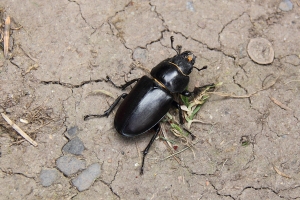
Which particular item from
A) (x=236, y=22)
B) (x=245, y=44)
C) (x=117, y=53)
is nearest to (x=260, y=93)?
(x=245, y=44)

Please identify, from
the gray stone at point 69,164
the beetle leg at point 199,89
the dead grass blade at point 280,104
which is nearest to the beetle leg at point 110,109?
the gray stone at point 69,164

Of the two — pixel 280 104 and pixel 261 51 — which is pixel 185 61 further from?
pixel 280 104

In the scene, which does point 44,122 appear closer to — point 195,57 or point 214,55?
point 195,57

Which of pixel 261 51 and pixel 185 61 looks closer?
pixel 185 61

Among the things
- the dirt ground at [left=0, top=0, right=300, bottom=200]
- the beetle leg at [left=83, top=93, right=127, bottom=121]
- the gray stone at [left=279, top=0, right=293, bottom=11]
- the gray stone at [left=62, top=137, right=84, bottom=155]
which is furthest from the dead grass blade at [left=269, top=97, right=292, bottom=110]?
the gray stone at [left=62, top=137, right=84, bottom=155]

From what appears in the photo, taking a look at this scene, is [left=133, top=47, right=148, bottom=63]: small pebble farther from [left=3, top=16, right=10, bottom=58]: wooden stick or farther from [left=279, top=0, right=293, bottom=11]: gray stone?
[left=279, top=0, right=293, bottom=11]: gray stone

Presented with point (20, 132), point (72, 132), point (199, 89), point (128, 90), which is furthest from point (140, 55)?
point (20, 132)

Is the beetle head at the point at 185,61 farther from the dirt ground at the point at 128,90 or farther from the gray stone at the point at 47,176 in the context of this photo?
the gray stone at the point at 47,176

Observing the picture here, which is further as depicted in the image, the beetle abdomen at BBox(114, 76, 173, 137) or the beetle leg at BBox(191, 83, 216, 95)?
the beetle leg at BBox(191, 83, 216, 95)
